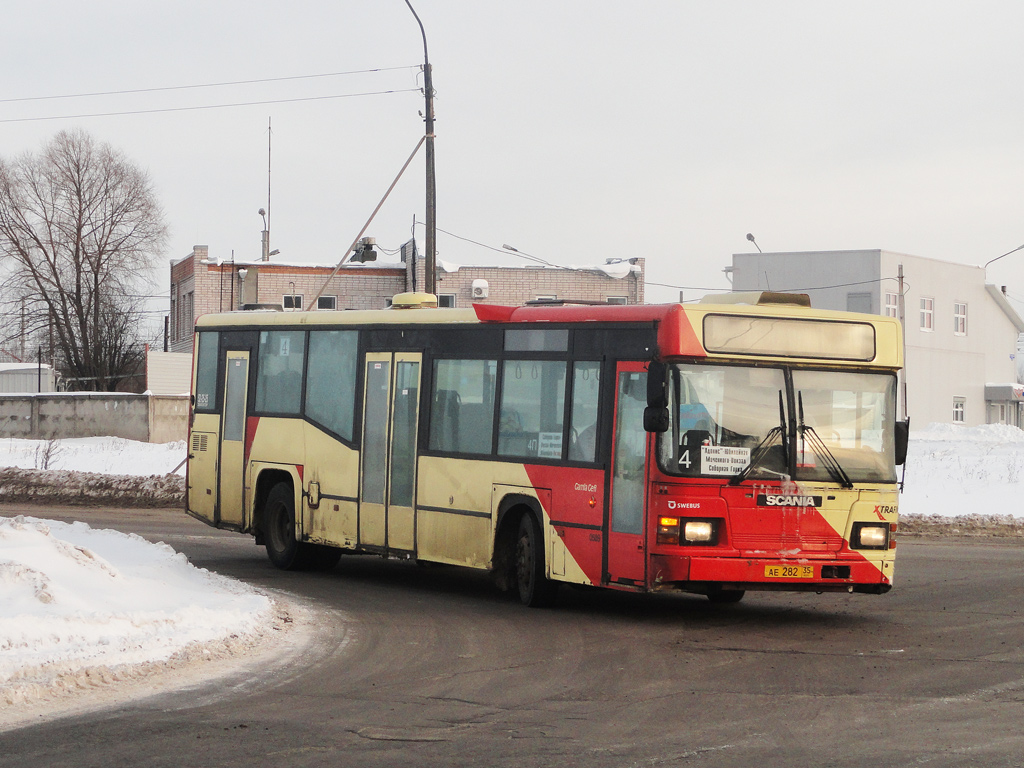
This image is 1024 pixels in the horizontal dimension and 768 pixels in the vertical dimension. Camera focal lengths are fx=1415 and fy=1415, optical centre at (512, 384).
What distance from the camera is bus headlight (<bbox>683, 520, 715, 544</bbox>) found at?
1128cm

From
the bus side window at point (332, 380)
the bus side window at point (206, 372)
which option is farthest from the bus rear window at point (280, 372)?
the bus side window at point (206, 372)

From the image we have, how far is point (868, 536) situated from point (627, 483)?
6.75 feet

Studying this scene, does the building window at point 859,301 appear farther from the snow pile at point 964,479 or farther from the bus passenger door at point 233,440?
the bus passenger door at point 233,440

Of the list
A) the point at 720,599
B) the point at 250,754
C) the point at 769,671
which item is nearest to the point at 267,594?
the point at 720,599

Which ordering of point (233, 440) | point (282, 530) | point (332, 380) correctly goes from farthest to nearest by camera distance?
1. point (233, 440)
2. point (282, 530)
3. point (332, 380)

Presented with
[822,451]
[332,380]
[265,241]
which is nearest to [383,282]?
[265,241]

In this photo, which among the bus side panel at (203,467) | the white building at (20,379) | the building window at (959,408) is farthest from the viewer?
the white building at (20,379)

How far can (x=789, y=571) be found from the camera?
11.4 meters

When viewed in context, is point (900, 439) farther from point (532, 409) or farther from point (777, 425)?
point (532, 409)

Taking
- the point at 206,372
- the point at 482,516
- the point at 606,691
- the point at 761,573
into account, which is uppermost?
the point at 206,372

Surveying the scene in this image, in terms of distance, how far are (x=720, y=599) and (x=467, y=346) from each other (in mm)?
3449

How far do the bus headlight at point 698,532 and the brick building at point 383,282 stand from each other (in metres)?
46.4

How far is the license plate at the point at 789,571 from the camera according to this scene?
1138 centimetres

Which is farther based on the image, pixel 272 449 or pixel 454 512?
pixel 272 449
